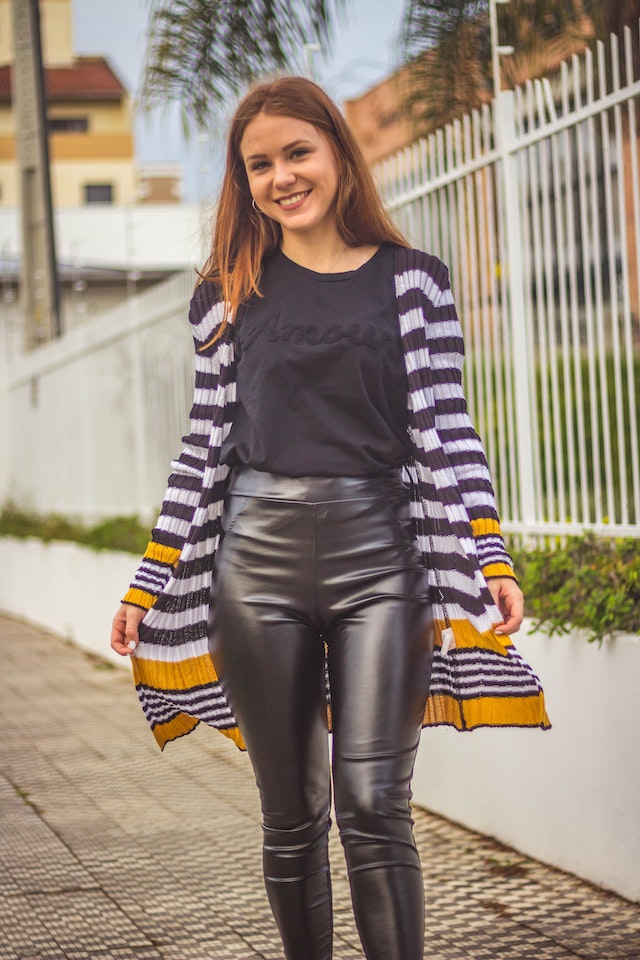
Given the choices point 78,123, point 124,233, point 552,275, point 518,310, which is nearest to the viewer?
point 552,275

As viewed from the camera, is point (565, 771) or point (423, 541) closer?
point (423, 541)

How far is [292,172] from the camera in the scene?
2.83 metres

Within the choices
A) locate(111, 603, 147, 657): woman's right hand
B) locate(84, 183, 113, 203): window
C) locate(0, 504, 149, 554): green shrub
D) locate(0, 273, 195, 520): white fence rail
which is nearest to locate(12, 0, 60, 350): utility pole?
locate(0, 273, 195, 520): white fence rail

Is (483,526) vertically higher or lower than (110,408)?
lower

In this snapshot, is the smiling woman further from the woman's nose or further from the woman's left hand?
the woman's left hand

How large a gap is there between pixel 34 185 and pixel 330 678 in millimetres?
12624

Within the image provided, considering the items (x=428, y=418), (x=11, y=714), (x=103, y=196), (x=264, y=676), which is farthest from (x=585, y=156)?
(x=103, y=196)

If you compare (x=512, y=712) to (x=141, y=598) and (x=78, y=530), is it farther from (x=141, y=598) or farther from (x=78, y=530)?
(x=78, y=530)

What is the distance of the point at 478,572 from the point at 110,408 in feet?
26.3

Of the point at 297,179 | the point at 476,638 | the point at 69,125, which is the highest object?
the point at 69,125

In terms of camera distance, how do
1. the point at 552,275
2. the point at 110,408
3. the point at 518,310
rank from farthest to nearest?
the point at 110,408, the point at 518,310, the point at 552,275

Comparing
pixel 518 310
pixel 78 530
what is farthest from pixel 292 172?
pixel 78 530

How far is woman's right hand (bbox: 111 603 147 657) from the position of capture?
116 inches

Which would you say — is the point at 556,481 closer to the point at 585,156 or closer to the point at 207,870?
the point at 585,156
